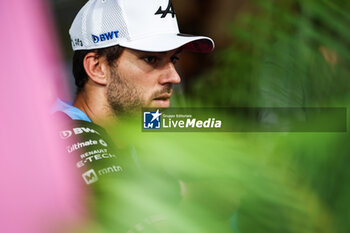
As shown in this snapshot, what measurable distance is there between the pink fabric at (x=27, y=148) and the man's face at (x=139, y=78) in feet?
1.45

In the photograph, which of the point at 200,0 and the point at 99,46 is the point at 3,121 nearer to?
the point at 99,46

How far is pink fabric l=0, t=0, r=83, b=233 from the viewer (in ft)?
0.61

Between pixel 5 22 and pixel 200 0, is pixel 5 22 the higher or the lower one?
the higher one

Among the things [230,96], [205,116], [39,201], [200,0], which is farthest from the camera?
[200,0]

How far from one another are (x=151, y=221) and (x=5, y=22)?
140mm

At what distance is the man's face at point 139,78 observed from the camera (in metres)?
0.70

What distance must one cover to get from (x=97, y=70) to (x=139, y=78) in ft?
0.34

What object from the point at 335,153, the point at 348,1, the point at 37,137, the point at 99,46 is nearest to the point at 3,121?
the point at 37,137

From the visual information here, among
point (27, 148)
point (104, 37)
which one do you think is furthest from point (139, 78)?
point (27, 148)

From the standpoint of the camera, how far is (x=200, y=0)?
47.9 inches

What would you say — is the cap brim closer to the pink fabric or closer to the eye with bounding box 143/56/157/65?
the eye with bounding box 143/56/157/65

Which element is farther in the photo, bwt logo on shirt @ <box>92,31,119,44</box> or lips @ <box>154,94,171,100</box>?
bwt logo on shirt @ <box>92,31,119,44</box>

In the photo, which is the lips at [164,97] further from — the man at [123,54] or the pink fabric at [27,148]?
the pink fabric at [27,148]

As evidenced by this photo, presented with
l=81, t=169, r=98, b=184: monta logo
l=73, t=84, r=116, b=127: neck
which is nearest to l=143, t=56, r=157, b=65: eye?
l=73, t=84, r=116, b=127: neck
